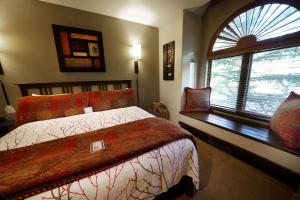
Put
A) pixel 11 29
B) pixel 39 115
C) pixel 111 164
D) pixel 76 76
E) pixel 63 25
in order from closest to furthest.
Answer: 1. pixel 111 164
2. pixel 39 115
3. pixel 11 29
4. pixel 63 25
5. pixel 76 76

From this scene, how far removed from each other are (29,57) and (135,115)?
1883mm

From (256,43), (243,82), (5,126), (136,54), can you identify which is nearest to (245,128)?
(243,82)

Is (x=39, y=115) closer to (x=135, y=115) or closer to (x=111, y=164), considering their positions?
(x=135, y=115)

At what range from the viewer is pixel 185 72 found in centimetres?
250

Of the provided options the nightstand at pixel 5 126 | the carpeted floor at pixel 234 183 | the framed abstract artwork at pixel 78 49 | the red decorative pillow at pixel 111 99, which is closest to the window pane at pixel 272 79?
the carpeted floor at pixel 234 183

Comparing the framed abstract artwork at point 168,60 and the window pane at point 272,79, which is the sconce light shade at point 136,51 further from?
the window pane at point 272,79

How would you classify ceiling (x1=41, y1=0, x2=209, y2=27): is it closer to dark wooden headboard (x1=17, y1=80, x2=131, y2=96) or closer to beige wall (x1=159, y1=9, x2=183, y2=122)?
beige wall (x1=159, y1=9, x2=183, y2=122)

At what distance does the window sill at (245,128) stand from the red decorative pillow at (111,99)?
1165mm

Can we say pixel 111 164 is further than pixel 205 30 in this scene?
No

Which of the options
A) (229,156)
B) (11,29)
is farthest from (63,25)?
(229,156)

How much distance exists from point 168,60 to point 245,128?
6.27 feet

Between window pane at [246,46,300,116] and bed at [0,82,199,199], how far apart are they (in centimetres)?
148

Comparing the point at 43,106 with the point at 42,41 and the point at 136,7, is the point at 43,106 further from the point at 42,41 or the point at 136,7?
the point at 136,7

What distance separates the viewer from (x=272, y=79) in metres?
1.69
